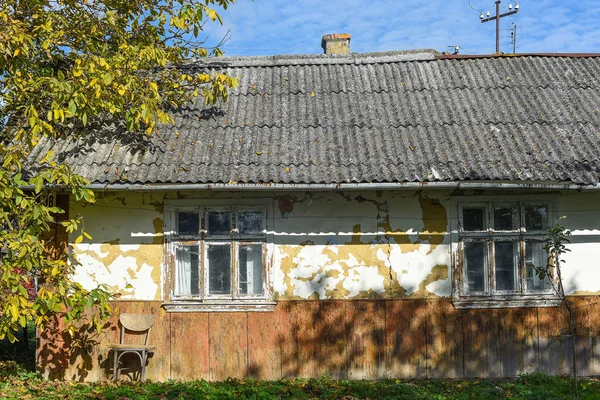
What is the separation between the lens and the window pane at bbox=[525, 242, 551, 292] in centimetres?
857

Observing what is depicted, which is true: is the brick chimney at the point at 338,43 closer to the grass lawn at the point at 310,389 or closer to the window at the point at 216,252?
the window at the point at 216,252

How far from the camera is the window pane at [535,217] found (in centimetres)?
862

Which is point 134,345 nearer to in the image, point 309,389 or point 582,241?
point 309,389

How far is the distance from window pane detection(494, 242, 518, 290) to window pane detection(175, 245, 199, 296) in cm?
411

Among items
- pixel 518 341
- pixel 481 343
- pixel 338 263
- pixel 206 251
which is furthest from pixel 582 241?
pixel 206 251

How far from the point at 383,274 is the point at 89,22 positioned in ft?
17.0

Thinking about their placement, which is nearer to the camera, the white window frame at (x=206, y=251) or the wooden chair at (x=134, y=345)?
the wooden chair at (x=134, y=345)

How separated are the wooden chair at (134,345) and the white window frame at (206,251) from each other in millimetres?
342

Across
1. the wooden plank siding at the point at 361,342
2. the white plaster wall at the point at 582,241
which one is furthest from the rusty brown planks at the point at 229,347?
the white plaster wall at the point at 582,241

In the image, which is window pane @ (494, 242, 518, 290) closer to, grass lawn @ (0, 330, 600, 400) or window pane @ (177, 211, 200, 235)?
grass lawn @ (0, 330, 600, 400)

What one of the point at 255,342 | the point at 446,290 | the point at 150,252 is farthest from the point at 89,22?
the point at 446,290

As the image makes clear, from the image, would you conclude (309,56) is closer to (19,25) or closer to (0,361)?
(19,25)

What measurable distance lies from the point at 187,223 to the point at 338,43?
559 cm

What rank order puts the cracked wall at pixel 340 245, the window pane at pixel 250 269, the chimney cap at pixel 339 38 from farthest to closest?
the chimney cap at pixel 339 38, the window pane at pixel 250 269, the cracked wall at pixel 340 245
